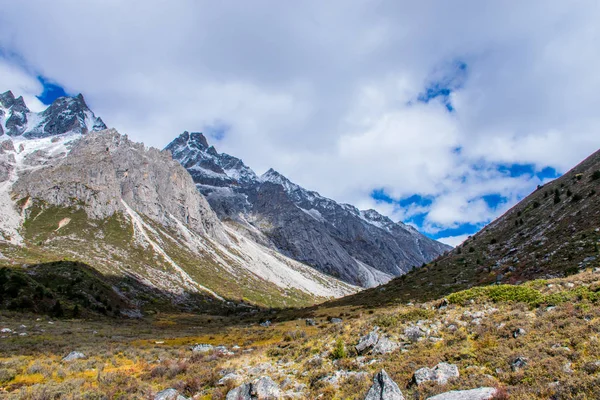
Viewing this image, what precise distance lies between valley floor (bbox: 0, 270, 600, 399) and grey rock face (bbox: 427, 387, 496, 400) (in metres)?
0.40

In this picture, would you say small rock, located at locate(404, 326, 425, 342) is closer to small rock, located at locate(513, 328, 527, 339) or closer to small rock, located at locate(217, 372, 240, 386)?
small rock, located at locate(513, 328, 527, 339)

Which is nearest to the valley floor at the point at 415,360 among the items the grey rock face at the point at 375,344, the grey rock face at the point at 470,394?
the grey rock face at the point at 375,344

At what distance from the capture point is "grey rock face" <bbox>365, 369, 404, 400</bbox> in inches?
435

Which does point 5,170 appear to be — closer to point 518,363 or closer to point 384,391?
point 384,391

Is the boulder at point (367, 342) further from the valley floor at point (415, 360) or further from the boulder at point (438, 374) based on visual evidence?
the boulder at point (438, 374)

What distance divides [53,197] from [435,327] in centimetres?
18514

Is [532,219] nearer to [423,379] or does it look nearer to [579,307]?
[579,307]

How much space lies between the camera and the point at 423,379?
11.9 metres

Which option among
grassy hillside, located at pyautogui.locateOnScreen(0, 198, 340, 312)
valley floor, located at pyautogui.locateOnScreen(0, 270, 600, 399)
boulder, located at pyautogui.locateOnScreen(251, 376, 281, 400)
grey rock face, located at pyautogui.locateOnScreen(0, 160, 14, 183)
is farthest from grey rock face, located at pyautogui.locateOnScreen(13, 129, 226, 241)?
boulder, located at pyautogui.locateOnScreen(251, 376, 281, 400)

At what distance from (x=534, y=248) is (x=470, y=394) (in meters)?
35.2

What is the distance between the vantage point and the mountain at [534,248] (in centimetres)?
2994

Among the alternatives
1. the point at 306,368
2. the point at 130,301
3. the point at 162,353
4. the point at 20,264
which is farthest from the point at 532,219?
the point at 20,264

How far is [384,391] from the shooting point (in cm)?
1127

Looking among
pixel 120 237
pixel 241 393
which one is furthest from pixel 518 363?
pixel 120 237
